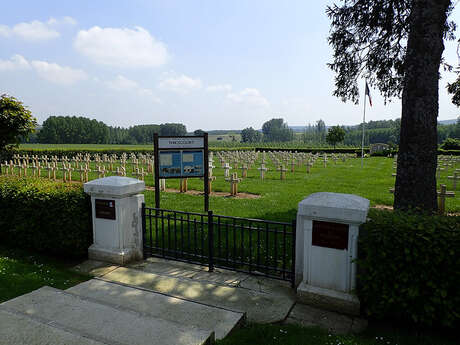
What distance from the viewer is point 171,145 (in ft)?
30.0

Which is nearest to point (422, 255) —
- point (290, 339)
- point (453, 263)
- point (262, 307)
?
point (453, 263)

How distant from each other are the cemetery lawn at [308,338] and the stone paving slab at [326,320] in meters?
0.18

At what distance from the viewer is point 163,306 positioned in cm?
404

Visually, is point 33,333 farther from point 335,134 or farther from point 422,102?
point 335,134

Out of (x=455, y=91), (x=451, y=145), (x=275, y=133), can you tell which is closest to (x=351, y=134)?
(x=275, y=133)

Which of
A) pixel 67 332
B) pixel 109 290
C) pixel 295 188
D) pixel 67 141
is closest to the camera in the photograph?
pixel 67 332

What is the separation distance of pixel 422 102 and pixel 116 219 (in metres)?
6.42

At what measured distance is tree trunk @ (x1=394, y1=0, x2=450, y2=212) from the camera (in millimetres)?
5992

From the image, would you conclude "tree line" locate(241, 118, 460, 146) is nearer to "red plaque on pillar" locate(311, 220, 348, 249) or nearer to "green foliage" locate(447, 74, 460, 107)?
"green foliage" locate(447, 74, 460, 107)

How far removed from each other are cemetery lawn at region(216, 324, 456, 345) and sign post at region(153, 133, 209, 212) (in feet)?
19.8

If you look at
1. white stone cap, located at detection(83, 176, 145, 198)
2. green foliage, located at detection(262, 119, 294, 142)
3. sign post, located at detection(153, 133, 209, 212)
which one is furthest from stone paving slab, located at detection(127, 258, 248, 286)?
green foliage, located at detection(262, 119, 294, 142)

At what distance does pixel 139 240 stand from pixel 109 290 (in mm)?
1491

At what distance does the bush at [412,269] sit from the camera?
3.36m

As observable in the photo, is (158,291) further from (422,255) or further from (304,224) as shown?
(422,255)
